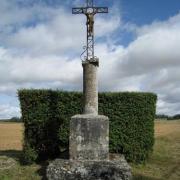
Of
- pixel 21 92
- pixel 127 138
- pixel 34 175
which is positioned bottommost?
pixel 34 175

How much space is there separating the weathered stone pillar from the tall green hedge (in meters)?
1.70

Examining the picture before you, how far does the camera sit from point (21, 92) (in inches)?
784

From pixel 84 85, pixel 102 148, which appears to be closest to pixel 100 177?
pixel 102 148

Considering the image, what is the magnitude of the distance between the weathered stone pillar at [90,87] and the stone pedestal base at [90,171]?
95.5 inches

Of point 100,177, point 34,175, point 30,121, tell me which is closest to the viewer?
point 100,177

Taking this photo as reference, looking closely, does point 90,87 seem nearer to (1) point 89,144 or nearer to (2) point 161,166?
(1) point 89,144

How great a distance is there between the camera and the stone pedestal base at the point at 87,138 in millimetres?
18047

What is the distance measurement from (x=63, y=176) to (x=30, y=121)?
13.3 feet

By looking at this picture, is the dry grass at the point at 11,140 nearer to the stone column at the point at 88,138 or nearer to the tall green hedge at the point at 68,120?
the tall green hedge at the point at 68,120

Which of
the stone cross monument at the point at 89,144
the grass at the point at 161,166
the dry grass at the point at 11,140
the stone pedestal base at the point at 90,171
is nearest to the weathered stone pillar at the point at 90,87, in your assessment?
the stone cross monument at the point at 89,144

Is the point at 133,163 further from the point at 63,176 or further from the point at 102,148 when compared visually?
the point at 63,176

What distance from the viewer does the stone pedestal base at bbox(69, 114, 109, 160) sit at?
1805 cm

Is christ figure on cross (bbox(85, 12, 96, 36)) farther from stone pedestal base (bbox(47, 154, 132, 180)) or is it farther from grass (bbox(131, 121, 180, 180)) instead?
grass (bbox(131, 121, 180, 180))

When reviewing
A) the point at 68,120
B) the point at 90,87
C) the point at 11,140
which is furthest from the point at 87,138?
the point at 11,140
